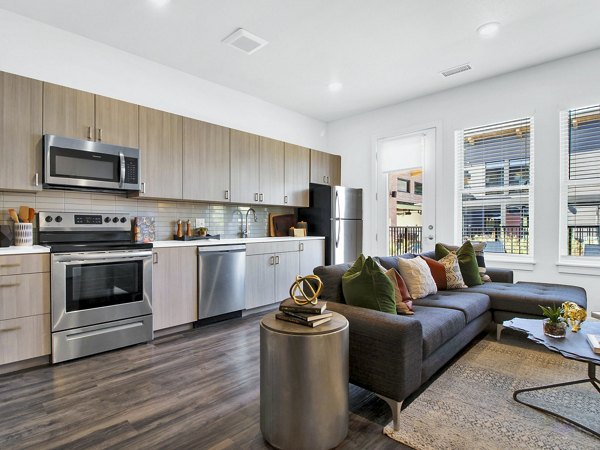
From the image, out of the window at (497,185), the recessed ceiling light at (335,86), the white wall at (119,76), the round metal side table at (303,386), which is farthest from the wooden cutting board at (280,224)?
the round metal side table at (303,386)

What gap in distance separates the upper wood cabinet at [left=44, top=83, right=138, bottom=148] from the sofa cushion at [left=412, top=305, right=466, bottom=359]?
309 centimetres

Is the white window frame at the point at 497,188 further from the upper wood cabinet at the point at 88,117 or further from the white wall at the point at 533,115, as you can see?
the upper wood cabinet at the point at 88,117

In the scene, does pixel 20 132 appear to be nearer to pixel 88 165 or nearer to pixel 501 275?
pixel 88 165

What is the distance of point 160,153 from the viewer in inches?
138

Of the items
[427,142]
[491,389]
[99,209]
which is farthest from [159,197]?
[427,142]

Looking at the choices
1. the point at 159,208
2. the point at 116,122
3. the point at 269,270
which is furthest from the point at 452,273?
the point at 116,122

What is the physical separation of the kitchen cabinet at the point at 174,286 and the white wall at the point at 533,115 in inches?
121

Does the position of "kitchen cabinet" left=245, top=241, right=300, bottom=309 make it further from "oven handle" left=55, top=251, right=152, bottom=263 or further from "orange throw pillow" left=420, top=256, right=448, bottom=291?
"orange throw pillow" left=420, top=256, right=448, bottom=291

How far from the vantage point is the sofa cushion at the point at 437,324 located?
2.09m

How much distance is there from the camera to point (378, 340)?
1873mm

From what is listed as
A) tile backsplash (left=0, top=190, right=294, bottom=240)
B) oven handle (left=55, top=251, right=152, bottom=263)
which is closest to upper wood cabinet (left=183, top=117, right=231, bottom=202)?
tile backsplash (left=0, top=190, right=294, bottom=240)

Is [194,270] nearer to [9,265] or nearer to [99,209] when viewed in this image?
[99,209]

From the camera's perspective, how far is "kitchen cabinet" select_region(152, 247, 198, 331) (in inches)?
127

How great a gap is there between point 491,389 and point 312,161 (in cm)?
389
